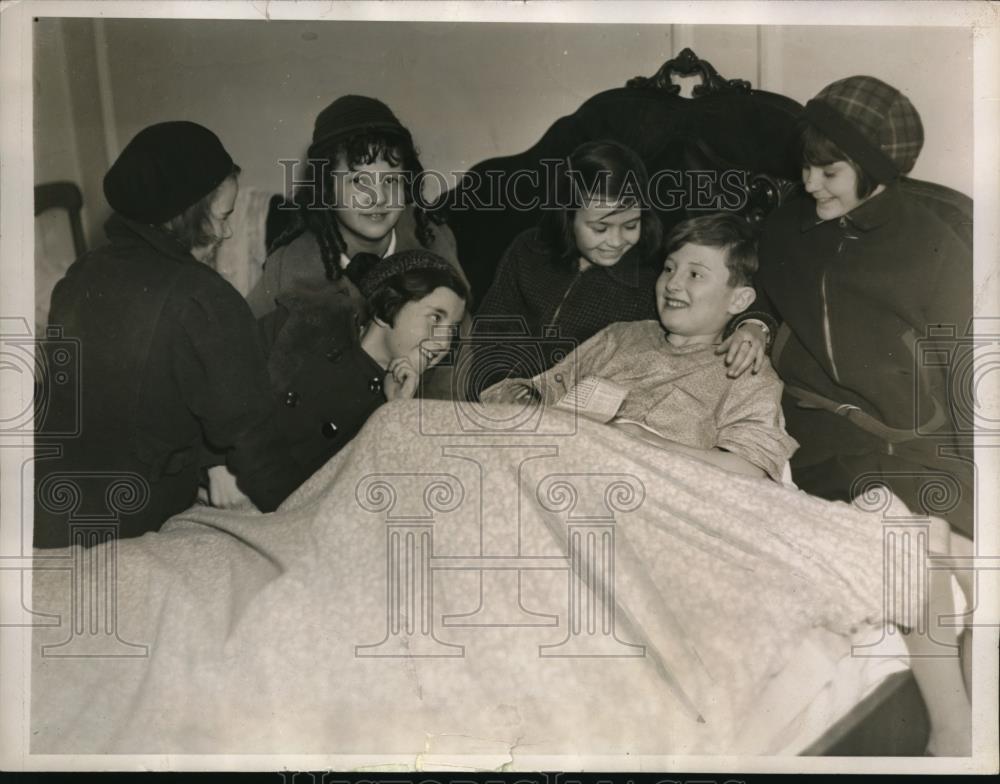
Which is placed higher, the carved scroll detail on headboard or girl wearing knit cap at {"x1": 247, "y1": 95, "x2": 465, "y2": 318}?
the carved scroll detail on headboard

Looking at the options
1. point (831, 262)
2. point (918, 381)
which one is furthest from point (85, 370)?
point (918, 381)

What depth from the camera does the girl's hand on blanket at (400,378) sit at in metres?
3.35

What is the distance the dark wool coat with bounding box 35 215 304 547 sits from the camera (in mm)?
3336

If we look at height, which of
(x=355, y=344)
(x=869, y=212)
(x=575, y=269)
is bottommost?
(x=355, y=344)

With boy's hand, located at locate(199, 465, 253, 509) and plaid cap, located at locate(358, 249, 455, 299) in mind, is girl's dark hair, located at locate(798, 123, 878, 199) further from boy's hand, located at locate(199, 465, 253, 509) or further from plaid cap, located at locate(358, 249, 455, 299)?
boy's hand, located at locate(199, 465, 253, 509)

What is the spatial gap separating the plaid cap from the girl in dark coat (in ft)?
1.32

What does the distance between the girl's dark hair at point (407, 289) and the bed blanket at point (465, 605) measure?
333mm

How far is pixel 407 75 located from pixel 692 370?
4.42 feet

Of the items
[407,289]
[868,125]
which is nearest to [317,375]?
[407,289]

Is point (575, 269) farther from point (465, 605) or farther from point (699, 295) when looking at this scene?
point (465, 605)

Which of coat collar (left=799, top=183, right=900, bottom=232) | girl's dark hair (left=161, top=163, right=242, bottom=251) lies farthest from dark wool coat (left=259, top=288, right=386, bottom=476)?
coat collar (left=799, top=183, right=900, bottom=232)

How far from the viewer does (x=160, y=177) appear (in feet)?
11.0

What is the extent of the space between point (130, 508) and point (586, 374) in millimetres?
1546

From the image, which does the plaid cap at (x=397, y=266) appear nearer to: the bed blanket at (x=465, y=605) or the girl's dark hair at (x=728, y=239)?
the bed blanket at (x=465, y=605)
